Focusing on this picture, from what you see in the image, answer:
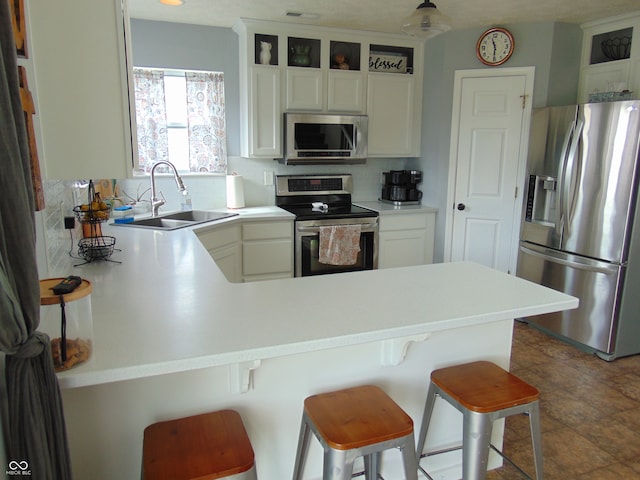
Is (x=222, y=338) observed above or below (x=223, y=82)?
below

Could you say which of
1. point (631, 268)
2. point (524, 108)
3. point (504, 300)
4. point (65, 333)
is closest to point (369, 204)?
point (524, 108)

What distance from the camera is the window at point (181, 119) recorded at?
3764mm

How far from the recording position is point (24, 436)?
0.92 meters

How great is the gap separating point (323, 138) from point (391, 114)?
725mm

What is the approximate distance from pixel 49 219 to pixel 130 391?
0.83 m

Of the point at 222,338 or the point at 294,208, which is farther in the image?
the point at 294,208

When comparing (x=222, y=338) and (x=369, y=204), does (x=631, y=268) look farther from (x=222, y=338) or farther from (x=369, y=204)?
(x=222, y=338)

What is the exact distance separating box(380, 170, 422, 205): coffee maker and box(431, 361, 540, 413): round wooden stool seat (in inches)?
107

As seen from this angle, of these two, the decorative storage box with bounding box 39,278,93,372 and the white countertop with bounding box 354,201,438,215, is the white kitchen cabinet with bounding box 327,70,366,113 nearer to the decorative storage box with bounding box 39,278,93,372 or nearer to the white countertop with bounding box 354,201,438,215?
the white countertop with bounding box 354,201,438,215

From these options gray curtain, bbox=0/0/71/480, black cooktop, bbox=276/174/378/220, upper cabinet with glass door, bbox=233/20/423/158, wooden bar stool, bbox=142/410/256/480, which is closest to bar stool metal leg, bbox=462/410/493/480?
wooden bar stool, bbox=142/410/256/480

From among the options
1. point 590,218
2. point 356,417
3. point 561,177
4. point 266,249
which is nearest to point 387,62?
point 561,177

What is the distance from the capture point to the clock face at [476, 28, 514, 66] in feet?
12.2

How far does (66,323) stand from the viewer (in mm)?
1071

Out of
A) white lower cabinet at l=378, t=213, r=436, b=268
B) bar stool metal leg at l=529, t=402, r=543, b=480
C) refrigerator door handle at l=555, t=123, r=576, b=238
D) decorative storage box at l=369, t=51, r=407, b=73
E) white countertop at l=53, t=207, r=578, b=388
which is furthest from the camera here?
decorative storage box at l=369, t=51, r=407, b=73
